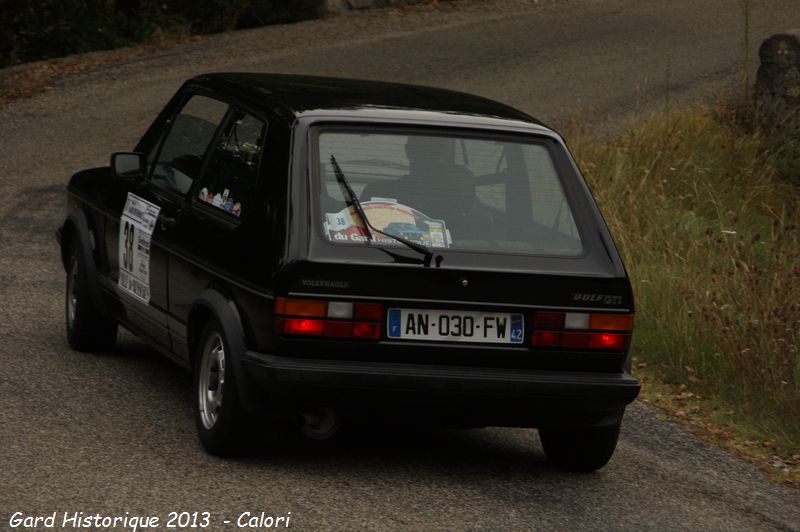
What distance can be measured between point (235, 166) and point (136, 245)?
1051 mm

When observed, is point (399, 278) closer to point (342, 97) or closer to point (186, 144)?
point (342, 97)

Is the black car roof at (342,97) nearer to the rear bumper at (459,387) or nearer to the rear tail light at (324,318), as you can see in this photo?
the rear tail light at (324,318)

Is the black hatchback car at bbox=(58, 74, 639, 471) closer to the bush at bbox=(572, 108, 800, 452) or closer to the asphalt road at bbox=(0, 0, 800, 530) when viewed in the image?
the asphalt road at bbox=(0, 0, 800, 530)

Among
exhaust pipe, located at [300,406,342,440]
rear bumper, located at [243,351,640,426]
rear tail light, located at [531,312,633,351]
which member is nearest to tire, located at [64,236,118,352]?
exhaust pipe, located at [300,406,342,440]

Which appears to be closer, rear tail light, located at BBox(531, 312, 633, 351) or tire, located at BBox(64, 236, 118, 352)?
rear tail light, located at BBox(531, 312, 633, 351)

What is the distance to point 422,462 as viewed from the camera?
263 inches

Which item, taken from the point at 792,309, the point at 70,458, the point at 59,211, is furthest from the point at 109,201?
the point at 59,211

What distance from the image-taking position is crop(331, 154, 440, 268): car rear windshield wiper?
6.06m

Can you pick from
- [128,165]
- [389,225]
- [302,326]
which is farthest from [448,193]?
[128,165]

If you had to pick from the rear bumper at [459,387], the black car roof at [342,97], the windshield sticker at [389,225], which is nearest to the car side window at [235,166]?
the black car roof at [342,97]

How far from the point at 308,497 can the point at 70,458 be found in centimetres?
105

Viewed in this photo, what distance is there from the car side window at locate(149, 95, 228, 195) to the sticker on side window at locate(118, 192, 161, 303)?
0.15 m

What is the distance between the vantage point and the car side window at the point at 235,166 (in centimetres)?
655

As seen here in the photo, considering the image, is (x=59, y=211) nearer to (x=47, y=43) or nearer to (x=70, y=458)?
(x=70, y=458)
